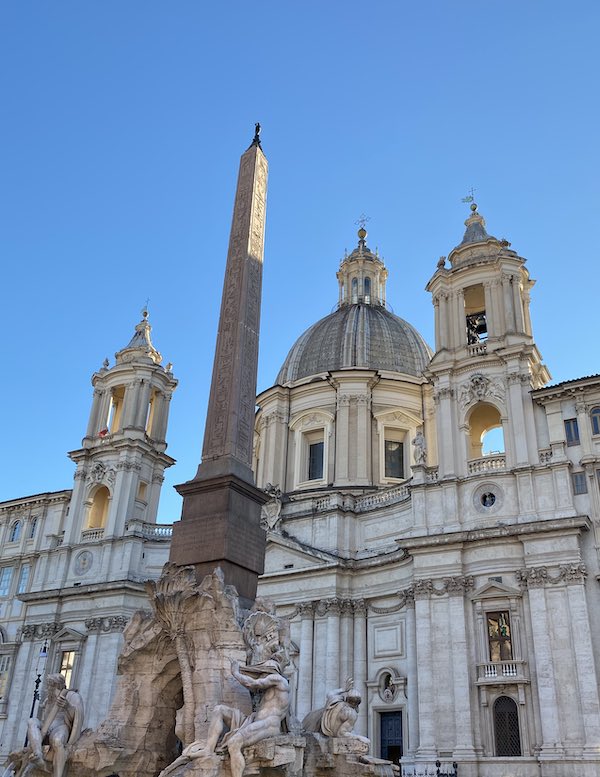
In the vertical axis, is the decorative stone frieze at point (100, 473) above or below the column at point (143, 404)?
below

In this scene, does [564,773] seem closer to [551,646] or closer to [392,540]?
[551,646]

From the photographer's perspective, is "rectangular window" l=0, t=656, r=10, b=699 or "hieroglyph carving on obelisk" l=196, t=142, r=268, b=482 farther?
"rectangular window" l=0, t=656, r=10, b=699

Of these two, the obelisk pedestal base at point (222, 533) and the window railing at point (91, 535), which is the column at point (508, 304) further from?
the window railing at point (91, 535)

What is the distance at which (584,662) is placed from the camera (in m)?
25.6

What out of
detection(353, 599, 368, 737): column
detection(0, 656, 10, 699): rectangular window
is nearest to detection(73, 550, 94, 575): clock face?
detection(0, 656, 10, 699): rectangular window

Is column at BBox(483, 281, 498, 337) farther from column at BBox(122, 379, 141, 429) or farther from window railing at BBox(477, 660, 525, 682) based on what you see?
column at BBox(122, 379, 141, 429)

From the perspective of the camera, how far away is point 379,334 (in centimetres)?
4622

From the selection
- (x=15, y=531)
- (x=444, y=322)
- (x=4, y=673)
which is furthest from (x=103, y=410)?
(x=444, y=322)

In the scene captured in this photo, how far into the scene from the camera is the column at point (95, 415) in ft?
148

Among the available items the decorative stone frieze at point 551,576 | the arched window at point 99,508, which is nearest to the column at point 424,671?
the decorative stone frieze at point 551,576

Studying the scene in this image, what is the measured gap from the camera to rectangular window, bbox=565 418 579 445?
29922 millimetres

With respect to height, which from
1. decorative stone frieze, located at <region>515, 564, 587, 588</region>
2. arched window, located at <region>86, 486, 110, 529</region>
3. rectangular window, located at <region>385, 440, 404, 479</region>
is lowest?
decorative stone frieze, located at <region>515, 564, 587, 588</region>

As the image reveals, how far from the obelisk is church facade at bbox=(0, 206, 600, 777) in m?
14.7

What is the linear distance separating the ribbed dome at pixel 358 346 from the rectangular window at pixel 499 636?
17743 millimetres
